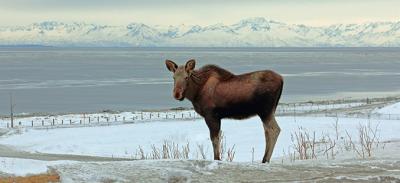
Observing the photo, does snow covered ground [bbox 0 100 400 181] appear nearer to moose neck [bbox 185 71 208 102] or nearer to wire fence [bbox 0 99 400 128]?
wire fence [bbox 0 99 400 128]

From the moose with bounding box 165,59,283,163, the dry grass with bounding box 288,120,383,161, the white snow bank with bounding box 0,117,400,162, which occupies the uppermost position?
the moose with bounding box 165,59,283,163

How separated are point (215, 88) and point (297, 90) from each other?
83.6m

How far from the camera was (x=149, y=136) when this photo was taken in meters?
40.1

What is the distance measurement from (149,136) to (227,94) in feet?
105

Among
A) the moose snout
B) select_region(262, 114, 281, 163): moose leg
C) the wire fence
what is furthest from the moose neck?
the wire fence

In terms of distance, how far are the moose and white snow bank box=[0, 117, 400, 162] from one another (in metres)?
21.3

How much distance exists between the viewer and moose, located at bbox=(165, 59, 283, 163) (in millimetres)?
8430

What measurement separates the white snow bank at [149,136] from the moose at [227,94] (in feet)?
69.9

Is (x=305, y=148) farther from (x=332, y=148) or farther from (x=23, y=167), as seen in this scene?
(x=23, y=167)

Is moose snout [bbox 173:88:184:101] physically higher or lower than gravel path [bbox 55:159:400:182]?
higher

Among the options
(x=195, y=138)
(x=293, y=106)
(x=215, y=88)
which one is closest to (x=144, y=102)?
(x=293, y=106)

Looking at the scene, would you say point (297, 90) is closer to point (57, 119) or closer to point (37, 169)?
point (57, 119)

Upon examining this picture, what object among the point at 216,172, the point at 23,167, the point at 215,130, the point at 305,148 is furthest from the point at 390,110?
the point at 23,167

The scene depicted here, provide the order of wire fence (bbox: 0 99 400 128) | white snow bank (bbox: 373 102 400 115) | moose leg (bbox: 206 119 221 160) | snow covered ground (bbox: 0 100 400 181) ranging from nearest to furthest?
moose leg (bbox: 206 119 221 160) < snow covered ground (bbox: 0 100 400 181) < wire fence (bbox: 0 99 400 128) < white snow bank (bbox: 373 102 400 115)
